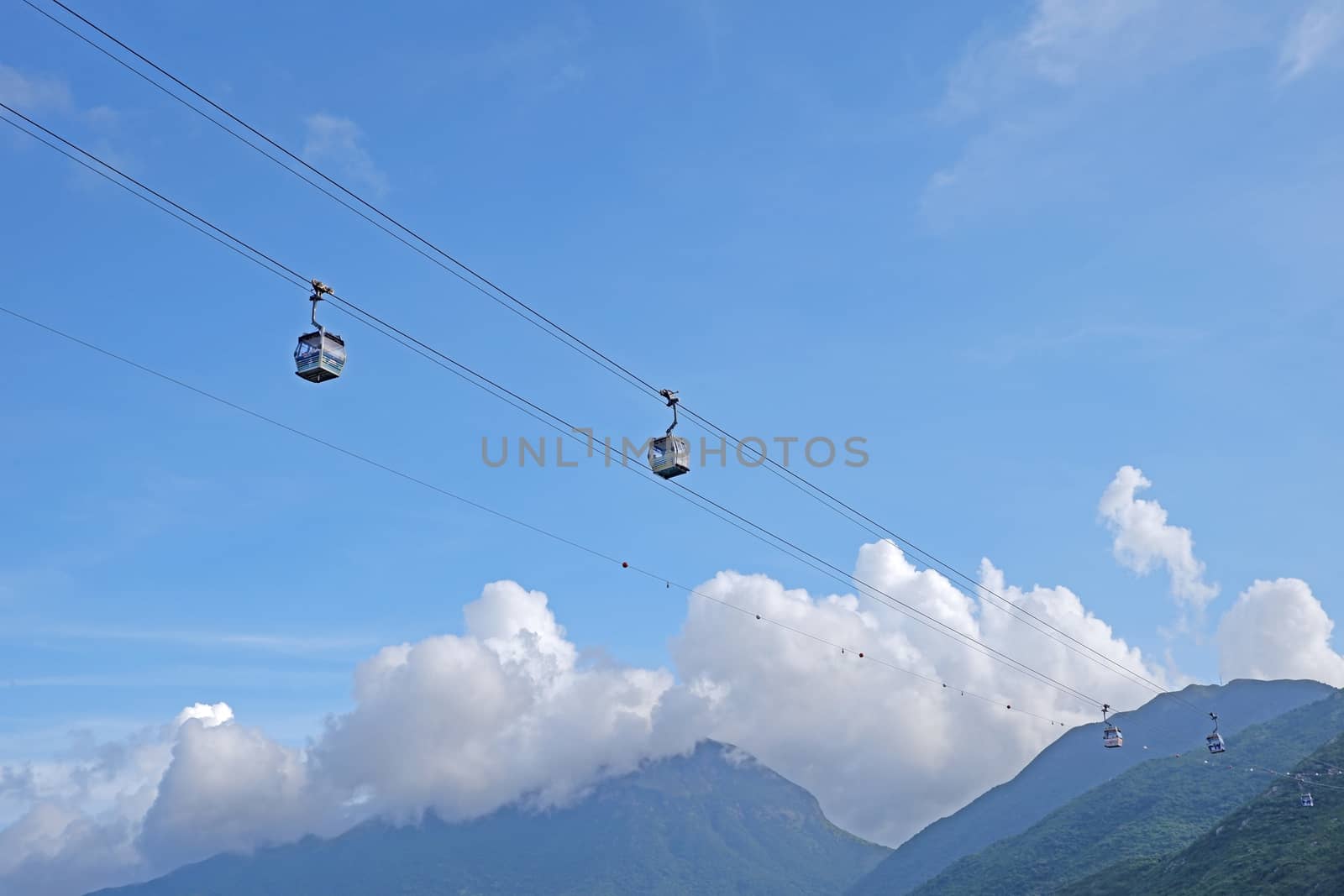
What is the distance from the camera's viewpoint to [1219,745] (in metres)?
88.5

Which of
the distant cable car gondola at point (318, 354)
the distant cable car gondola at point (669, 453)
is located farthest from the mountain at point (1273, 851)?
the distant cable car gondola at point (318, 354)

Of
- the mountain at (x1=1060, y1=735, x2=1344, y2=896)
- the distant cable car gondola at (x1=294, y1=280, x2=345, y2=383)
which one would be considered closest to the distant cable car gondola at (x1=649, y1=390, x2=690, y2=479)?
the distant cable car gondola at (x1=294, y1=280, x2=345, y2=383)

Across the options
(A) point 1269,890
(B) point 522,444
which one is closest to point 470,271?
(B) point 522,444

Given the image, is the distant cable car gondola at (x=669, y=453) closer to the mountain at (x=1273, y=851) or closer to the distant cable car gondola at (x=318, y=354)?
the distant cable car gondola at (x=318, y=354)

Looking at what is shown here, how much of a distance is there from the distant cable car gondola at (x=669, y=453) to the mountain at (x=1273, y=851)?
12756 cm

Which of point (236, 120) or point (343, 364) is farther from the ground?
point (236, 120)

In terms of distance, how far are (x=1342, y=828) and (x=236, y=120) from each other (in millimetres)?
170700

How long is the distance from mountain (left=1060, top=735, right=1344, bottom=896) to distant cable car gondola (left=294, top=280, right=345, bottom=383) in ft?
463

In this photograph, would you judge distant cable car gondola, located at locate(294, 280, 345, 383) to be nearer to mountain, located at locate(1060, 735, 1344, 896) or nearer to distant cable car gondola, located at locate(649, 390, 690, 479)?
distant cable car gondola, located at locate(649, 390, 690, 479)

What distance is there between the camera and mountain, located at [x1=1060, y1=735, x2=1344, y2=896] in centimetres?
14400

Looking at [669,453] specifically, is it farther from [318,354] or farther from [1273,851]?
[1273,851]

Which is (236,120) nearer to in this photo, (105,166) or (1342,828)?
(105,166)

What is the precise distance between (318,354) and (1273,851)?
6647 inches

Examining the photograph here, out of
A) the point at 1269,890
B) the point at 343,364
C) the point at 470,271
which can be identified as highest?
the point at 470,271
